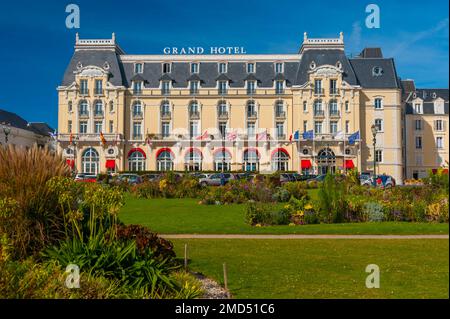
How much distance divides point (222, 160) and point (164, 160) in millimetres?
7599

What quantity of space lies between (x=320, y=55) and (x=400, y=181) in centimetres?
1910

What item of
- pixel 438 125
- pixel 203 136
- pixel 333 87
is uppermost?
pixel 333 87

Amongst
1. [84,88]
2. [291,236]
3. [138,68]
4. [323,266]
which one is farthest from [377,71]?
[323,266]

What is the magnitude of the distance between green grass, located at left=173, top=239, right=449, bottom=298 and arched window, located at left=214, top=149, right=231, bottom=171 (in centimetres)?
4460

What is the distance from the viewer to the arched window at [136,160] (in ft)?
193

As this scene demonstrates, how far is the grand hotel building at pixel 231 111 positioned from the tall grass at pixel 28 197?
49206 mm

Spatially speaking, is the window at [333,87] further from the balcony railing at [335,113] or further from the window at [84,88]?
the window at [84,88]

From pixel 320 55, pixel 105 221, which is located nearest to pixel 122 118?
pixel 320 55

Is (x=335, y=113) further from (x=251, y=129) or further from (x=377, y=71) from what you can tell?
(x=251, y=129)

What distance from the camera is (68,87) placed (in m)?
58.5

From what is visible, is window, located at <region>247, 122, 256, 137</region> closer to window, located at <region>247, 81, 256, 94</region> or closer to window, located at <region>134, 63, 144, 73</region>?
window, located at <region>247, 81, 256, 94</region>

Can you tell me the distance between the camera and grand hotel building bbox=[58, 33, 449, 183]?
5744cm

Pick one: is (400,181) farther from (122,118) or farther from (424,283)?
(424,283)

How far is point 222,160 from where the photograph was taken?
5794cm
